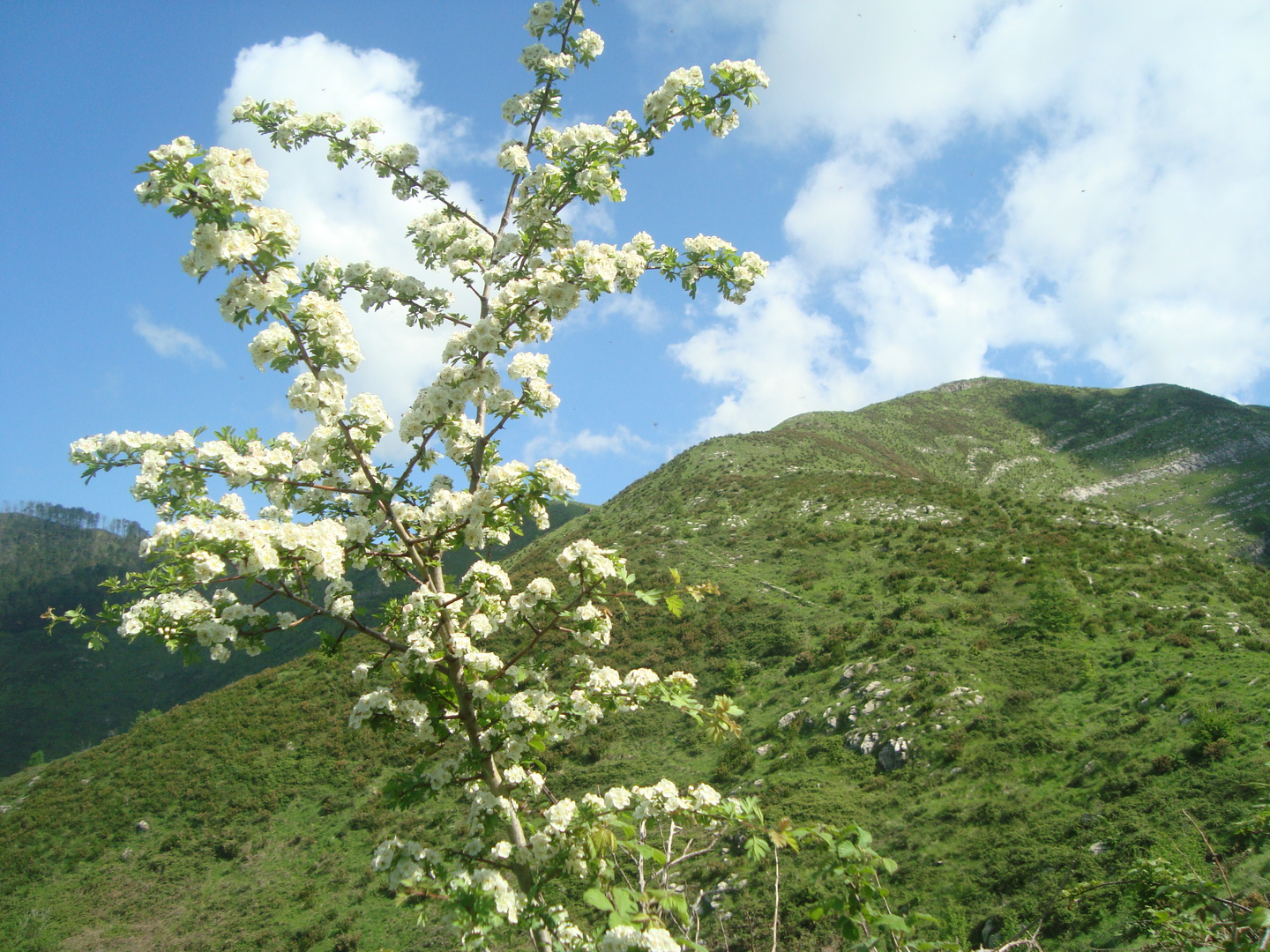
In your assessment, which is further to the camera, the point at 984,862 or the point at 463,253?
the point at 984,862

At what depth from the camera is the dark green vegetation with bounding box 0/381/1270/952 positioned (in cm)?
1232

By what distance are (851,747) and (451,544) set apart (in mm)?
17495

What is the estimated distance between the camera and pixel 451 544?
4090mm

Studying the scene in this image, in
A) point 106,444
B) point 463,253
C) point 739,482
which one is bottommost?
point 106,444

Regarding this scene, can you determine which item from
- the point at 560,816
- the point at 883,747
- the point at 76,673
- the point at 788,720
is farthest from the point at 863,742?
the point at 76,673

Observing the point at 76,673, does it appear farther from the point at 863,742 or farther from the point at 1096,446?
the point at 1096,446

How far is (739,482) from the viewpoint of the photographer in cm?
4619

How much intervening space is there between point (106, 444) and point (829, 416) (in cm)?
8794

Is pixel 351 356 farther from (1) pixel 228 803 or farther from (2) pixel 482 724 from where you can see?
(1) pixel 228 803

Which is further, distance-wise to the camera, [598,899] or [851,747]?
[851,747]

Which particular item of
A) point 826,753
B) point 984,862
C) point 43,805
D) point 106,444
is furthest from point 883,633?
point 43,805

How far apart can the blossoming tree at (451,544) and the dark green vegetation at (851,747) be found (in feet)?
3.33

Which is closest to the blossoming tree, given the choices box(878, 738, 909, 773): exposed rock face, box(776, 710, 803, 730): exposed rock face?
box(878, 738, 909, 773): exposed rock face

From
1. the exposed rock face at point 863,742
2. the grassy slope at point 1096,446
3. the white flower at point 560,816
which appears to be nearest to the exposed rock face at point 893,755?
the exposed rock face at point 863,742
